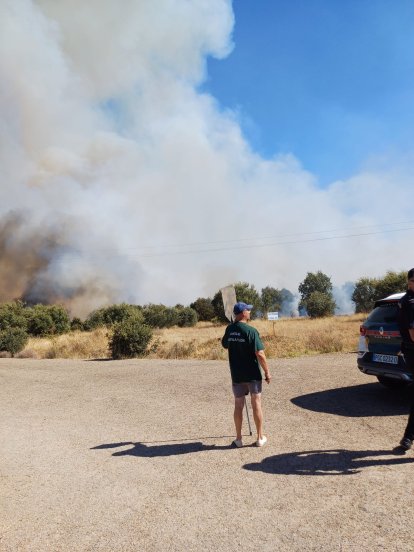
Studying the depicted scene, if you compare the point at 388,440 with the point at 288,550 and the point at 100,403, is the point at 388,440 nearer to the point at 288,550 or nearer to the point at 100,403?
the point at 288,550

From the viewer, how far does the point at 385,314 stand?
5938mm

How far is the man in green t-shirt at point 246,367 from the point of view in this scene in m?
4.36

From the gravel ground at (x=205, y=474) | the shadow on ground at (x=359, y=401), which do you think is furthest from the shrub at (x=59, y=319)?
the shadow on ground at (x=359, y=401)

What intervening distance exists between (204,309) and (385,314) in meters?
46.6

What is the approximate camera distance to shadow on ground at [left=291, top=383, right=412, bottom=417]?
18.1 ft

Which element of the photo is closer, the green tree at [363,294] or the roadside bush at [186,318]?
the roadside bush at [186,318]

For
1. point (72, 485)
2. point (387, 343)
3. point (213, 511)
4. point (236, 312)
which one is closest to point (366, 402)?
point (387, 343)

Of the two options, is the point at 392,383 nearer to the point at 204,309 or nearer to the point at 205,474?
the point at 205,474

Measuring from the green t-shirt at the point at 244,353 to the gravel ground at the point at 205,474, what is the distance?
2.64 ft

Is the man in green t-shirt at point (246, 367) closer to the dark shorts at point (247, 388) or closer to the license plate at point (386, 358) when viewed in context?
the dark shorts at point (247, 388)

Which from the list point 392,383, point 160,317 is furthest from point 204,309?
point 392,383

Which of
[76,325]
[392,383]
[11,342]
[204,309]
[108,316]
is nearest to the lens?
[392,383]

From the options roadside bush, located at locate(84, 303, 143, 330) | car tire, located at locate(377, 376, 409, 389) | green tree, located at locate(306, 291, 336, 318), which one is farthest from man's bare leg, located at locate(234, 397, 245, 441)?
green tree, located at locate(306, 291, 336, 318)

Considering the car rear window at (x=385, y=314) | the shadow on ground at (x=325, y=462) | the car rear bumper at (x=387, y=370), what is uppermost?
the car rear window at (x=385, y=314)
